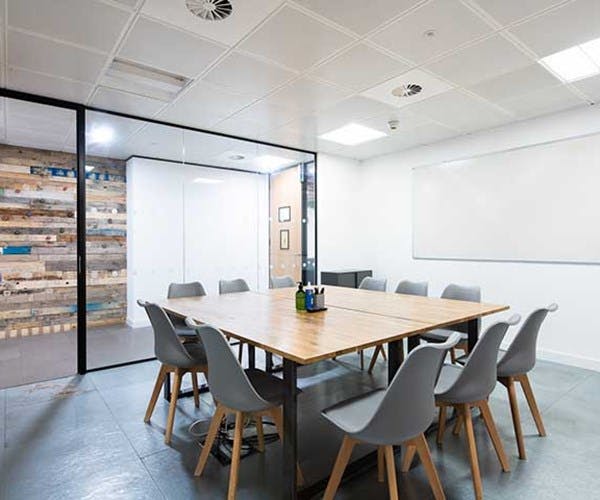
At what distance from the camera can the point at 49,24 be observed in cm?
246

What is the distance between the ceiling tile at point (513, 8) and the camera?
7.44ft

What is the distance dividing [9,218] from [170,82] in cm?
350

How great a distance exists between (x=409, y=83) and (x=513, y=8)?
1157mm

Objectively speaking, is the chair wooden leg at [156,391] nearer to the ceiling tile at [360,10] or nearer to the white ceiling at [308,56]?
the white ceiling at [308,56]

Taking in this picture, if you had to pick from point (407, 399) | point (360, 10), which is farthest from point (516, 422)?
point (360, 10)

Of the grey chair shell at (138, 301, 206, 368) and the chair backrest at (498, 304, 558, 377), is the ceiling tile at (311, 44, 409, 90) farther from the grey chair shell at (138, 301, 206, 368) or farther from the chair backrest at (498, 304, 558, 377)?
the grey chair shell at (138, 301, 206, 368)

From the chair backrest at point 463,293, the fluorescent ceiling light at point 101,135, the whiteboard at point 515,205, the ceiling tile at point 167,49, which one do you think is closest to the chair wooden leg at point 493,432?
the chair backrest at point 463,293

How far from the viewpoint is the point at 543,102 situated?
3.91 m

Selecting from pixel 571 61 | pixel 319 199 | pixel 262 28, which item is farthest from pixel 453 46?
pixel 319 199

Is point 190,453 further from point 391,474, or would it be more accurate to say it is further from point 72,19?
point 72,19

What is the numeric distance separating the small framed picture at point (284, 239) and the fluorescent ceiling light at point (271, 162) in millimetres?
1058

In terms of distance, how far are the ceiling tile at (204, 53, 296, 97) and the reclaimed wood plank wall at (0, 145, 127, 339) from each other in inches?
112

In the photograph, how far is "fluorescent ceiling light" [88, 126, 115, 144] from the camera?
176 inches

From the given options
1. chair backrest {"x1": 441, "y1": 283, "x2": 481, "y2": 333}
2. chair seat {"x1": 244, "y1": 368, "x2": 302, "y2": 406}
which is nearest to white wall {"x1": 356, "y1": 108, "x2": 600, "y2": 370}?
chair backrest {"x1": 441, "y1": 283, "x2": 481, "y2": 333}
